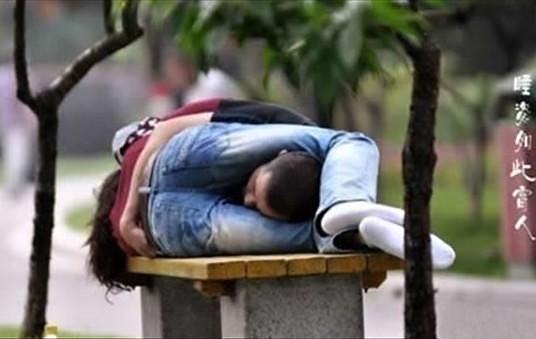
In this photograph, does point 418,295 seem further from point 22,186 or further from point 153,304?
point 22,186

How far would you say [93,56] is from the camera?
7617 millimetres

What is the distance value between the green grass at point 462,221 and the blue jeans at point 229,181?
8.33 meters

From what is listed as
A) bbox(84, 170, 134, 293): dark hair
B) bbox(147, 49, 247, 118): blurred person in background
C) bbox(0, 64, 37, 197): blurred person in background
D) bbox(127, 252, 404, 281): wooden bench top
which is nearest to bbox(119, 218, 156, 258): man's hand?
bbox(84, 170, 134, 293): dark hair

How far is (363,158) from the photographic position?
6090 mm

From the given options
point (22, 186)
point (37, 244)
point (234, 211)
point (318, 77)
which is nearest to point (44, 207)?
point (37, 244)

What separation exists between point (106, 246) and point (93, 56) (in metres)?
1.05

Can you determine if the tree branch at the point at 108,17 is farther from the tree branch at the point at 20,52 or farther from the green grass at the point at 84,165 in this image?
the green grass at the point at 84,165

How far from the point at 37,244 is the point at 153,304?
0.76 m

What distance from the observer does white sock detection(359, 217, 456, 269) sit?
5.75 metres

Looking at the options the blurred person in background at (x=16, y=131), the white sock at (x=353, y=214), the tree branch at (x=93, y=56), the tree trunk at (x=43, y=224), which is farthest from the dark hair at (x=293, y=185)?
the blurred person in background at (x=16, y=131)

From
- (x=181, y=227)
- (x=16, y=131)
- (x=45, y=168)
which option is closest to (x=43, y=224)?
(x=45, y=168)

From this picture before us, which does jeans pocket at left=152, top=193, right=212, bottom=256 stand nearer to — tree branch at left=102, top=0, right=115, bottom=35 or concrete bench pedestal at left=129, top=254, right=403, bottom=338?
concrete bench pedestal at left=129, top=254, right=403, bottom=338

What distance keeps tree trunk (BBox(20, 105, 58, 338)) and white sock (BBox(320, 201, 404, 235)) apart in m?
1.91

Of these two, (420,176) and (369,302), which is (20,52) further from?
(369,302)
